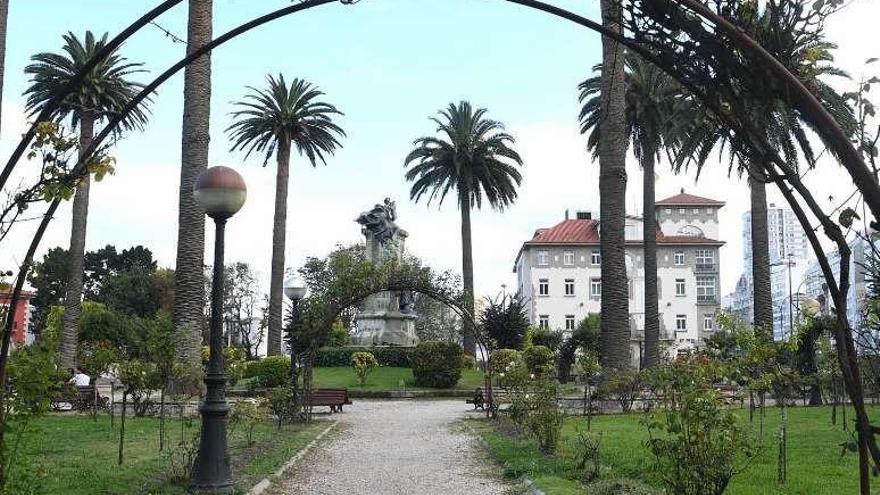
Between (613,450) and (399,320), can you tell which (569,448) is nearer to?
(613,450)

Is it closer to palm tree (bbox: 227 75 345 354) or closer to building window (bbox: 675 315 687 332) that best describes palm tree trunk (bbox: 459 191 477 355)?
palm tree (bbox: 227 75 345 354)

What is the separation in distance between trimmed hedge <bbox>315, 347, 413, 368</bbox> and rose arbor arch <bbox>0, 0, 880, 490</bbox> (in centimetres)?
3332

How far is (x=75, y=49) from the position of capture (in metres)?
32.1

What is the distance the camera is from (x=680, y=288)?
71.7 meters

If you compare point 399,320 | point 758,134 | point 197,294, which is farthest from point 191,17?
point 399,320

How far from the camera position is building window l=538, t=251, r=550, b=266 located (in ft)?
240

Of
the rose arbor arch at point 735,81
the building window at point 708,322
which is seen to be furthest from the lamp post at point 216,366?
the building window at point 708,322

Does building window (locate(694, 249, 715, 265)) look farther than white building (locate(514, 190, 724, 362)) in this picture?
Yes

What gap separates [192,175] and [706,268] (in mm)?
59696

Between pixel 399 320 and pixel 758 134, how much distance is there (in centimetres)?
3714

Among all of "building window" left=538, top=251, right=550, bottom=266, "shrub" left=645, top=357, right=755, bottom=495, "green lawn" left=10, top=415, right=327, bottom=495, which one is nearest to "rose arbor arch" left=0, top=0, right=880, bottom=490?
"shrub" left=645, top=357, right=755, bottom=495

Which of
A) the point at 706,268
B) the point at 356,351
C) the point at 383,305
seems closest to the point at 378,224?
the point at 383,305

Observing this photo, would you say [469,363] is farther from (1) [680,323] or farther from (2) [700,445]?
(1) [680,323]

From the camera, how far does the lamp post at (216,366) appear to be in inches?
343
